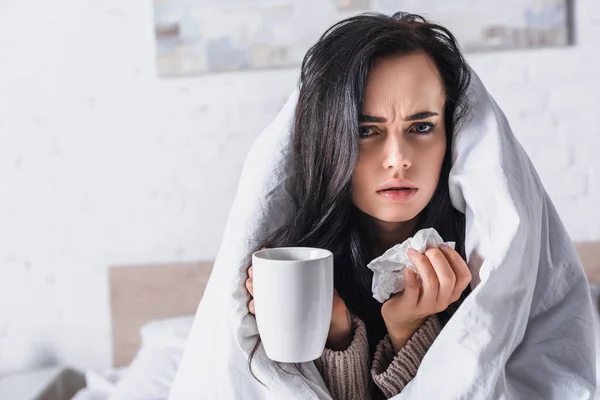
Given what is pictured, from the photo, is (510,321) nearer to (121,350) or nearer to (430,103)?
(430,103)

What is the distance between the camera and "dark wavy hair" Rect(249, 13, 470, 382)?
76 cm

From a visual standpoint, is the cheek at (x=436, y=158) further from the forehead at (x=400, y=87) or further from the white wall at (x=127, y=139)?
the white wall at (x=127, y=139)

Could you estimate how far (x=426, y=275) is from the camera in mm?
687

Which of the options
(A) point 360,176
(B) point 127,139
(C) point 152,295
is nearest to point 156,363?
(C) point 152,295

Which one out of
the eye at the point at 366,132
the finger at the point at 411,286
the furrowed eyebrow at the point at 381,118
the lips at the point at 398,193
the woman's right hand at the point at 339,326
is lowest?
the woman's right hand at the point at 339,326

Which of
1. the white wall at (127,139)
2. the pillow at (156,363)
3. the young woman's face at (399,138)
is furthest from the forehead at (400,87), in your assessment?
the white wall at (127,139)

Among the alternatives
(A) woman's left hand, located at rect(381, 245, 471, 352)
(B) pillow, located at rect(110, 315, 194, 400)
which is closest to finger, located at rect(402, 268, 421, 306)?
(A) woman's left hand, located at rect(381, 245, 471, 352)

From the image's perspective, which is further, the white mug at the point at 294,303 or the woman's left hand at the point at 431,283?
the woman's left hand at the point at 431,283

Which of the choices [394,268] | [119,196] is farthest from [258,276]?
[119,196]

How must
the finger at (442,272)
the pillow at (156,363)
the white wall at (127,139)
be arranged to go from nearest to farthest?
1. the finger at (442,272)
2. the pillow at (156,363)
3. the white wall at (127,139)

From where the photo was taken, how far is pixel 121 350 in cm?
177

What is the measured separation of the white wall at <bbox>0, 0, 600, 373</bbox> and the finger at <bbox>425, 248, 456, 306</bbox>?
41.6 inches

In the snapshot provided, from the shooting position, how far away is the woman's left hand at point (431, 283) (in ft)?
2.26

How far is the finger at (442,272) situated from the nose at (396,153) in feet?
0.36
